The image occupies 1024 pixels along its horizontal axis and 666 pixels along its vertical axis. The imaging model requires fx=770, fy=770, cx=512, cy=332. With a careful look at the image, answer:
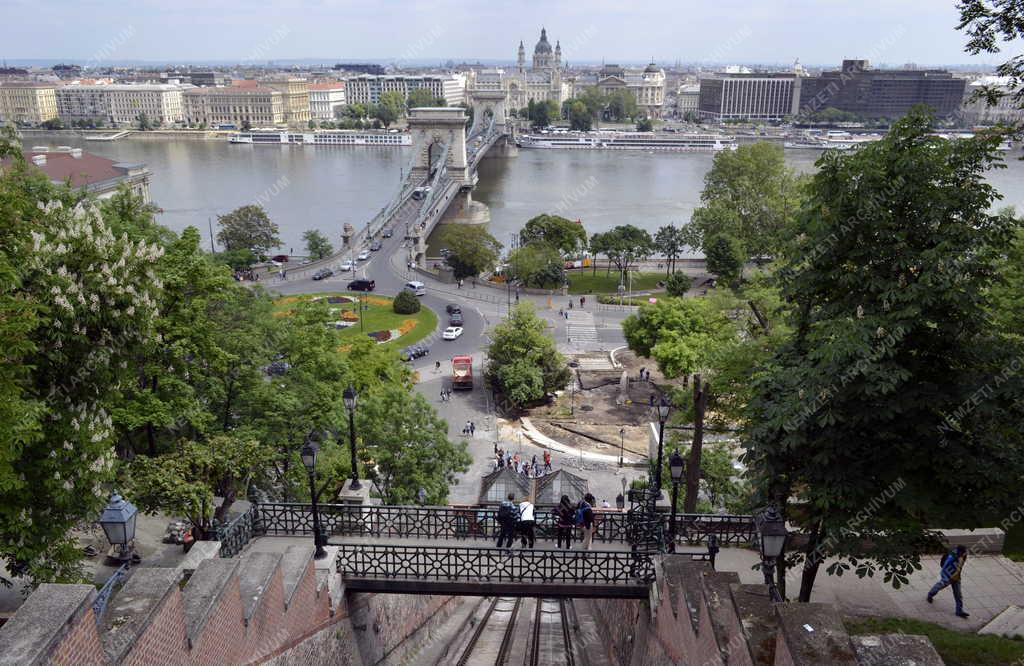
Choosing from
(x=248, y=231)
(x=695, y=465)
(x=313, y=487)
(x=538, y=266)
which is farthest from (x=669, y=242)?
(x=313, y=487)

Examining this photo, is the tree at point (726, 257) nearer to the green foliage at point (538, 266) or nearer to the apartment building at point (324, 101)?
the green foliage at point (538, 266)

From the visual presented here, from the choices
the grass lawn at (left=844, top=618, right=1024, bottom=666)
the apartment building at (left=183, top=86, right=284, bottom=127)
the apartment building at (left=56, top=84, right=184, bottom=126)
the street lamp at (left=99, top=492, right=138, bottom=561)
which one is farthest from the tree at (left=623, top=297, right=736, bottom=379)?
the apartment building at (left=56, top=84, right=184, bottom=126)

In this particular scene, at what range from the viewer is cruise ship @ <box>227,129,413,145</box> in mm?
135750

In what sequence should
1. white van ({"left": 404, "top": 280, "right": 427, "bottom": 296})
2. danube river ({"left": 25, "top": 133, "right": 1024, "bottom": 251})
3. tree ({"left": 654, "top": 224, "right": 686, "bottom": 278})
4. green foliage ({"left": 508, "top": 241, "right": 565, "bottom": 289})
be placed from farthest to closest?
danube river ({"left": 25, "top": 133, "right": 1024, "bottom": 251})
tree ({"left": 654, "top": 224, "right": 686, "bottom": 278})
green foliage ({"left": 508, "top": 241, "right": 565, "bottom": 289})
white van ({"left": 404, "top": 280, "right": 427, "bottom": 296})

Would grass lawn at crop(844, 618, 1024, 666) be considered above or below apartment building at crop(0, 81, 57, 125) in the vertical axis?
below

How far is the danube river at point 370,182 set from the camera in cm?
7075

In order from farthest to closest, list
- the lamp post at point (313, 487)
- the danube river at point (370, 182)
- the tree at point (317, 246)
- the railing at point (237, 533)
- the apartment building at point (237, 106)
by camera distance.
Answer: the apartment building at point (237, 106) < the danube river at point (370, 182) < the tree at point (317, 246) < the railing at point (237, 533) < the lamp post at point (313, 487)

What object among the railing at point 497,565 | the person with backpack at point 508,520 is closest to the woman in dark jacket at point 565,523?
the railing at point 497,565

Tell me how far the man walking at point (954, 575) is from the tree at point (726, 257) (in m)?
36.1

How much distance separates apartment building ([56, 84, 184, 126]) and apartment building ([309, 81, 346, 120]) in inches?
1086

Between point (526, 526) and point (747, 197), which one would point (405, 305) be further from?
point (526, 526)

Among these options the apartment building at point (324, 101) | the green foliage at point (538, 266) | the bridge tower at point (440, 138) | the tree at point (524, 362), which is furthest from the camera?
the apartment building at point (324, 101)

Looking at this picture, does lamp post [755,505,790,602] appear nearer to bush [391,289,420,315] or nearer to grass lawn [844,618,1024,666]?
grass lawn [844,618,1024,666]

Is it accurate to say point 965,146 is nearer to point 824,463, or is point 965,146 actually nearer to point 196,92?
point 824,463
